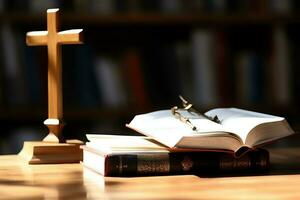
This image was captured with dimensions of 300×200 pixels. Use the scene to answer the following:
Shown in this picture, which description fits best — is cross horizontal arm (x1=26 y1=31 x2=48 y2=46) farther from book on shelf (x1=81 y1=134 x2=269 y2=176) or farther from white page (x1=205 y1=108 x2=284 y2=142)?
white page (x1=205 y1=108 x2=284 y2=142)

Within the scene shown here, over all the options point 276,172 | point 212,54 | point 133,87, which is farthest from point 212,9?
point 276,172

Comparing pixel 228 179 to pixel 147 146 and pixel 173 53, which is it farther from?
pixel 173 53

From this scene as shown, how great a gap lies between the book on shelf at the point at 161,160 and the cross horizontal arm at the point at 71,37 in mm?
218

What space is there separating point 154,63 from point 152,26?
0.14 meters

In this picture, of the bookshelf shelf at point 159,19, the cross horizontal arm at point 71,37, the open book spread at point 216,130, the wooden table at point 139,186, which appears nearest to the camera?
the wooden table at point 139,186

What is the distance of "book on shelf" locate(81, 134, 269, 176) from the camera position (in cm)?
120

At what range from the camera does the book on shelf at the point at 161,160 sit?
1201 millimetres

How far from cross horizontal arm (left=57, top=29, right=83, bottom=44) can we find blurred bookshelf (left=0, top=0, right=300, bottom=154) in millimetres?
959

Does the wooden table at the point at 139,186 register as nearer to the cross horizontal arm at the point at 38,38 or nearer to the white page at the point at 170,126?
the white page at the point at 170,126

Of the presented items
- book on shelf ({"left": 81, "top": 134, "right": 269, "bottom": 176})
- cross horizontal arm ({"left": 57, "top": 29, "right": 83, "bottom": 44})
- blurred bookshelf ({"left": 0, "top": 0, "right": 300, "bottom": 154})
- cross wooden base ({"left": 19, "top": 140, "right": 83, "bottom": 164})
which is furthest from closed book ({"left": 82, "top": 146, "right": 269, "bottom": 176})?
blurred bookshelf ({"left": 0, "top": 0, "right": 300, "bottom": 154})

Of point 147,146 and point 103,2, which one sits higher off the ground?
point 103,2

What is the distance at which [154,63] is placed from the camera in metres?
2.55

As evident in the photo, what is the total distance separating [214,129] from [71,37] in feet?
1.17

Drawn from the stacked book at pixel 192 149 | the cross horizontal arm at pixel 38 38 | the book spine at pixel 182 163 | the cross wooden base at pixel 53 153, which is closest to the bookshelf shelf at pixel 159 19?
the cross horizontal arm at pixel 38 38
